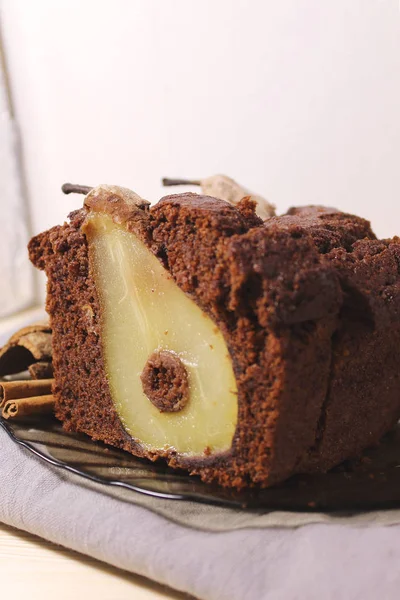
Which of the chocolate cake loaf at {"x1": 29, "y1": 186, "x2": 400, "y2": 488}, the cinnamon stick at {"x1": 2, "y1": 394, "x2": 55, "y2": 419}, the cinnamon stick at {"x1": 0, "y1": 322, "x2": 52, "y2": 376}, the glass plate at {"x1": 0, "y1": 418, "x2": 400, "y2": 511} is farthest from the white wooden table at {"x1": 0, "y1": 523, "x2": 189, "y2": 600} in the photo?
the cinnamon stick at {"x1": 0, "y1": 322, "x2": 52, "y2": 376}

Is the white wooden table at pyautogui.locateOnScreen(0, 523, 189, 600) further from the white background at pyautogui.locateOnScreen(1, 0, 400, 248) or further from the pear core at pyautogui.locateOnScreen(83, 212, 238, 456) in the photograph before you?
the white background at pyautogui.locateOnScreen(1, 0, 400, 248)

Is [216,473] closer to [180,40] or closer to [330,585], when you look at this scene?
[330,585]

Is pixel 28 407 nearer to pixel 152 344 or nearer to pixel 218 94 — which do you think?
pixel 152 344

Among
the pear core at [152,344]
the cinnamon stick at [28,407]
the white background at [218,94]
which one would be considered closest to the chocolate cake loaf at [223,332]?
the pear core at [152,344]

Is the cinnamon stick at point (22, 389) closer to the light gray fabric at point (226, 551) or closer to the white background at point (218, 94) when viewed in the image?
the light gray fabric at point (226, 551)

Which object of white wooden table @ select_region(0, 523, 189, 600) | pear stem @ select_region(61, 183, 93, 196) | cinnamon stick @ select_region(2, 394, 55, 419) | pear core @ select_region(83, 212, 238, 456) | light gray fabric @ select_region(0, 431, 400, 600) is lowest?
white wooden table @ select_region(0, 523, 189, 600)
